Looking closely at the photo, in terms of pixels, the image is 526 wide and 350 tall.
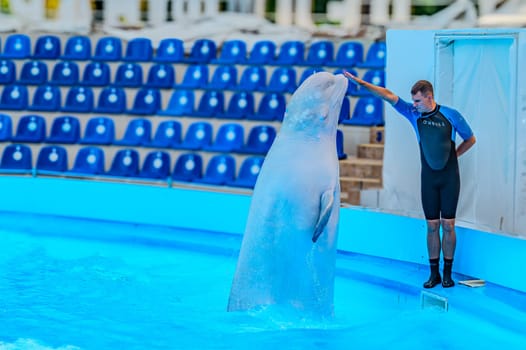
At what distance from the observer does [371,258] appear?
777 cm

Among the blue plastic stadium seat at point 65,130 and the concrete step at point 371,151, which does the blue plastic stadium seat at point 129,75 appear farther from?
the concrete step at point 371,151

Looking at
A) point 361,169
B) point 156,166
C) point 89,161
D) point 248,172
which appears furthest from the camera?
point 89,161

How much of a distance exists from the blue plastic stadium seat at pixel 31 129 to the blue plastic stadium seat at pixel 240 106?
7.39 ft

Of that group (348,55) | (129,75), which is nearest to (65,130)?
(129,75)

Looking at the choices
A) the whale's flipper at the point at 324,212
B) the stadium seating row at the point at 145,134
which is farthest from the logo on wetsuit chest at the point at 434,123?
the stadium seating row at the point at 145,134

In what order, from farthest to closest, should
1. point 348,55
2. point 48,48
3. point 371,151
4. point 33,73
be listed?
point 48,48
point 33,73
point 348,55
point 371,151

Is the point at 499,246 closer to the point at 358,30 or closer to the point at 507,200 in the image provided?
the point at 507,200

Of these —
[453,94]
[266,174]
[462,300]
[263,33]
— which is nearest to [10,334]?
[266,174]

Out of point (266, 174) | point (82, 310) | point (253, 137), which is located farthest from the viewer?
point (253, 137)

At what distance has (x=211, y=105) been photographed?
1098 centimetres

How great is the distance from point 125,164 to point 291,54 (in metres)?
2.66

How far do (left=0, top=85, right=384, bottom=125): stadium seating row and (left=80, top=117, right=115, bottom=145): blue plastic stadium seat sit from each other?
34 cm

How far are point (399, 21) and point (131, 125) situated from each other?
378 centimetres

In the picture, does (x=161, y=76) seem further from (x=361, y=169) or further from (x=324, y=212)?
(x=324, y=212)
